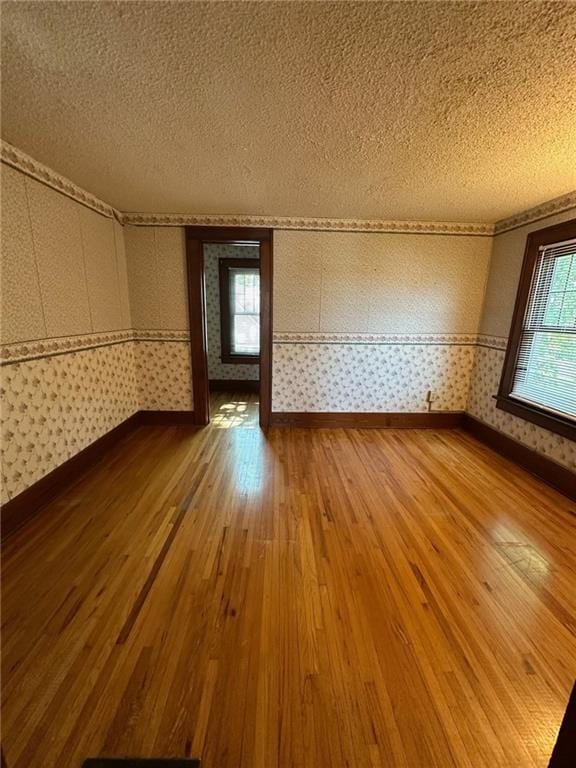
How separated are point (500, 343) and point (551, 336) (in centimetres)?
56

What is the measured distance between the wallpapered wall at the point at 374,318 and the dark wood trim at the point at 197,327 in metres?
0.82

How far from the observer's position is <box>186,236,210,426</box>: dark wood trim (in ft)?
10.6

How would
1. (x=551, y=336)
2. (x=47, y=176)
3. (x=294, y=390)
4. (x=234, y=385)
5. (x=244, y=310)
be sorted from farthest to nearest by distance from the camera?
(x=234, y=385) → (x=244, y=310) → (x=294, y=390) → (x=551, y=336) → (x=47, y=176)

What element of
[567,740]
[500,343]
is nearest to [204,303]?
[500,343]

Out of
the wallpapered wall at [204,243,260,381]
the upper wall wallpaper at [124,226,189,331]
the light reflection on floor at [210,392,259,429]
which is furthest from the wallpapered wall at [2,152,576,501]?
the wallpapered wall at [204,243,260,381]

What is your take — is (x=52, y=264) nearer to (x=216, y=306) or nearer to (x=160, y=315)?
(x=160, y=315)

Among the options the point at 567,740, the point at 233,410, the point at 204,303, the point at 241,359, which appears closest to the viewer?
the point at 567,740

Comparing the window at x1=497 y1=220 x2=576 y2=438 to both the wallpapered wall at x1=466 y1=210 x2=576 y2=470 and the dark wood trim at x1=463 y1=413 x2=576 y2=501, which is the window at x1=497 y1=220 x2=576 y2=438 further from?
the dark wood trim at x1=463 y1=413 x2=576 y2=501

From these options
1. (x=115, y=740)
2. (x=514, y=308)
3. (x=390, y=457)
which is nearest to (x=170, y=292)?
(x=390, y=457)

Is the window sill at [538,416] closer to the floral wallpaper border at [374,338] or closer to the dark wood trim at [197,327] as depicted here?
the floral wallpaper border at [374,338]

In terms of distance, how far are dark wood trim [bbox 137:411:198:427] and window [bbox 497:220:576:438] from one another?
3.45 m

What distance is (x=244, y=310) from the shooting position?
4984 mm

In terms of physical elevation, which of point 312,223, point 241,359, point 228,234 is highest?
point 312,223

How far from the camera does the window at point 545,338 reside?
245 cm
